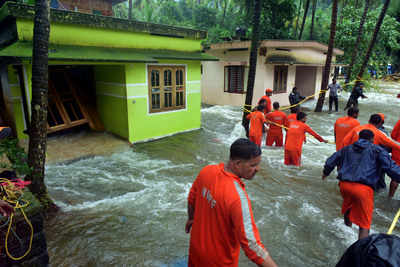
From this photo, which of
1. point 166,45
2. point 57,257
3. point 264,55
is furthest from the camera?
point 264,55

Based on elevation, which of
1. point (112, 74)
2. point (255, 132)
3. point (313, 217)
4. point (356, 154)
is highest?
point (112, 74)

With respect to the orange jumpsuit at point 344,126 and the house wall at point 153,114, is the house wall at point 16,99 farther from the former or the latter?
the orange jumpsuit at point 344,126

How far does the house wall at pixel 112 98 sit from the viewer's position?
29.5 ft

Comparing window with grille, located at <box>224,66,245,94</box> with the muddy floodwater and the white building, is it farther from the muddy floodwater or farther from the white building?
the muddy floodwater

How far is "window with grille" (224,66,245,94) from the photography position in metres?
16.3

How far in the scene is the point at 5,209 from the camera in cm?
263

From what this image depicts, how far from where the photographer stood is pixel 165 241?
446cm

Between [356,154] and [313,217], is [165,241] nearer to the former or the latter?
[313,217]

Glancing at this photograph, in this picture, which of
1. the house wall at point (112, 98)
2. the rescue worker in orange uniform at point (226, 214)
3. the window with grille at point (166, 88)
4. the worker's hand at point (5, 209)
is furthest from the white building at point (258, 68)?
the worker's hand at point (5, 209)

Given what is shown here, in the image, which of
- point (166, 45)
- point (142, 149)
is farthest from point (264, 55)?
point (142, 149)

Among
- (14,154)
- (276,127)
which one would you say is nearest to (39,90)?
(14,154)

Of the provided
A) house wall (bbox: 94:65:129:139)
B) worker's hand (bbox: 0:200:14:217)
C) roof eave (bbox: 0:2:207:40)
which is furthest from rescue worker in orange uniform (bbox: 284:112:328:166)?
worker's hand (bbox: 0:200:14:217)

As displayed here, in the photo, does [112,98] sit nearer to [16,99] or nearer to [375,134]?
[16,99]

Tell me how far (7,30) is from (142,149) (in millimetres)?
4959
